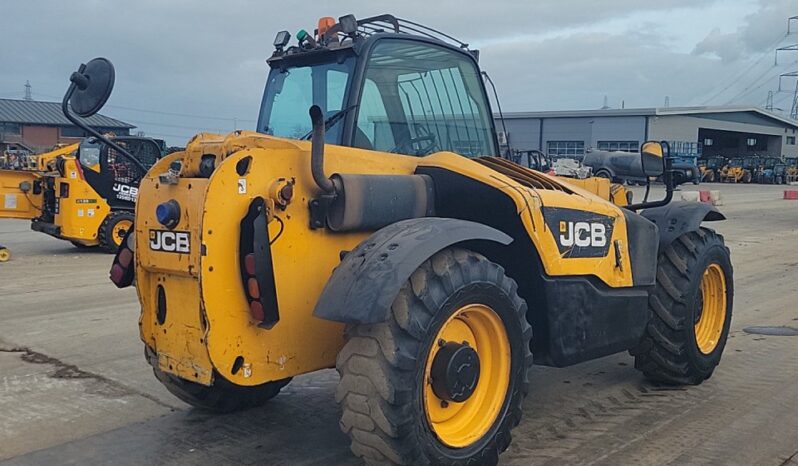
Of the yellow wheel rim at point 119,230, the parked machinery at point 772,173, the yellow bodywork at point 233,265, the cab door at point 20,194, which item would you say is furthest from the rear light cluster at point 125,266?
the parked machinery at point 772,173

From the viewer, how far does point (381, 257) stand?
11.4 feet

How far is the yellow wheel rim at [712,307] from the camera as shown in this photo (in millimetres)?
5883

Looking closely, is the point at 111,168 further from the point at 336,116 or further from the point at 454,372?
the point at 454,372

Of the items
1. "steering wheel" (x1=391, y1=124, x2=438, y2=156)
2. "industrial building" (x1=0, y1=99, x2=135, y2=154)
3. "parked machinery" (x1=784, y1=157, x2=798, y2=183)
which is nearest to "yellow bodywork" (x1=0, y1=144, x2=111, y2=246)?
"steering wheel" (x1=391, y1=124, x2=438, y2=156)

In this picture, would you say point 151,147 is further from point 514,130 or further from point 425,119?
point 514,130

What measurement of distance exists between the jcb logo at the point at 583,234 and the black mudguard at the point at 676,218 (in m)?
1.00

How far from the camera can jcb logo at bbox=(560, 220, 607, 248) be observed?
4.40 meters

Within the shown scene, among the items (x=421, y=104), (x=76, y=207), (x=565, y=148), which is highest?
(x=565, y=148)

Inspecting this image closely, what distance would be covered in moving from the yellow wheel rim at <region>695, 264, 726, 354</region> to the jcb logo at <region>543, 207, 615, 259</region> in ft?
5.23

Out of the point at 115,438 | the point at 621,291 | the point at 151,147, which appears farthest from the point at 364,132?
the point at 151,147

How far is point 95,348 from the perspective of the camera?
669 centimetres

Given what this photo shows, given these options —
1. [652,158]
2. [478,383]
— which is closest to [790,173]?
[652,158]

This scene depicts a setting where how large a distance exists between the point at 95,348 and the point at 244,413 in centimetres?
242

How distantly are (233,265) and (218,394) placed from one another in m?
1.52
